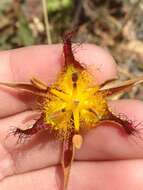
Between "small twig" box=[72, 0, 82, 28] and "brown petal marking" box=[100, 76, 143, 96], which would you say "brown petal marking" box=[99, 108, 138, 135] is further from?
"small twig" box=[72, 0, 82, 28]

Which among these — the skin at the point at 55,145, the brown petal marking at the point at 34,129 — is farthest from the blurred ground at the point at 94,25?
the brown petal marking at the point at 34,129

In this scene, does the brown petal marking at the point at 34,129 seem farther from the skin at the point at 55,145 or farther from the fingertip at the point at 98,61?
the fingertip at the point at 98,61

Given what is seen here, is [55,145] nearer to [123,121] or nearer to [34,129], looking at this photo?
[34,129]

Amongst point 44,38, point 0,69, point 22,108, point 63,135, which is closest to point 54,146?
point 63,135

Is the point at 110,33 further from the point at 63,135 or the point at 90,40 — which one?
the point at 63,135

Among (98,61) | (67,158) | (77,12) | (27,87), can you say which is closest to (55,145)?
(67,158)
